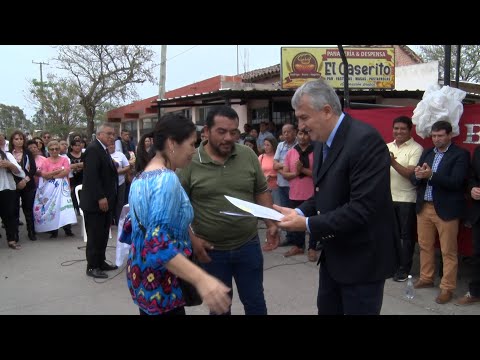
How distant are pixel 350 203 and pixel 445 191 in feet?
8.94

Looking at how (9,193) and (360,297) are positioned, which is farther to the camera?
(9,193)

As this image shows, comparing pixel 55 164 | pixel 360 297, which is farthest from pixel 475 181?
pixel 55 164

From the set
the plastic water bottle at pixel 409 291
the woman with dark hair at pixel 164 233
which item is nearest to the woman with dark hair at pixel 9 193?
the woman with dark hair at pixel 164 233

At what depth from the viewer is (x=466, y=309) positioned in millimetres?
4168

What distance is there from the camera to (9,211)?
7.21 m

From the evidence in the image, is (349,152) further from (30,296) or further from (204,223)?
(30,296)

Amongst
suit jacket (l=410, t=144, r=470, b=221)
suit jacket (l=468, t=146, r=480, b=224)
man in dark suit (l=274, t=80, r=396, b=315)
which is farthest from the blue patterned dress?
suit jacket (l=468, t=146, r=480, b=224)

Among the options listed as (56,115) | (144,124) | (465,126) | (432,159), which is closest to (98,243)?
(432,159)

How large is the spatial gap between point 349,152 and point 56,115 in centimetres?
3881

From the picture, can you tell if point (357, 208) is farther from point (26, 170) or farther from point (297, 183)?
point (26, 170)

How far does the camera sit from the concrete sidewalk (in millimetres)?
4348

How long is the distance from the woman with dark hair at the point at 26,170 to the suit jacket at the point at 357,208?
6790mm

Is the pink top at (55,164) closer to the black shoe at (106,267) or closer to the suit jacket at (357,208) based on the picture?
the black shoe at (106,267)

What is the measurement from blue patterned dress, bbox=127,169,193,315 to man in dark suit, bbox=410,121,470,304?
3127 mm
